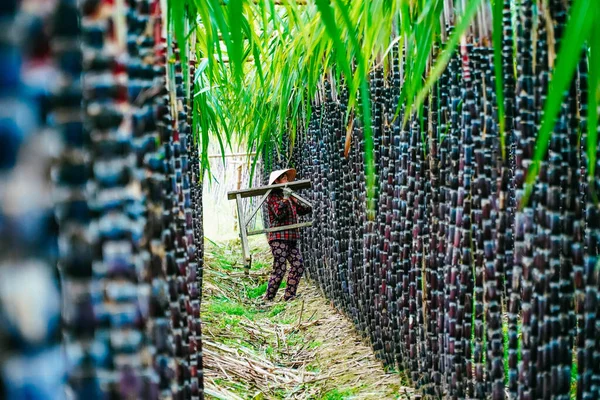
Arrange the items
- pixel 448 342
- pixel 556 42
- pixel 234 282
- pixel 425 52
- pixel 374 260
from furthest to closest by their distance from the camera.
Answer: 1. pixel 234 282
2. pixel 374 260
3. pixel 448 342
4. pixel 556 42
5. pixel 425 52

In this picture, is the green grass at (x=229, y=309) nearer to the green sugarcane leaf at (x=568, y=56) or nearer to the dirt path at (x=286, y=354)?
the dirt path at (x=286, y=354)

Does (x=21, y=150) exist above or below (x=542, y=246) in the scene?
above

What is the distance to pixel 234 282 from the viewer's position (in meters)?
8.60

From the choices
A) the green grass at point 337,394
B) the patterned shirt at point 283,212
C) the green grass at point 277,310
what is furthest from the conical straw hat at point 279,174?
the green grass at point 337,394

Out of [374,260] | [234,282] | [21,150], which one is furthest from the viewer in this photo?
[234,282]

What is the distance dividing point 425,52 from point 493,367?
1.34m

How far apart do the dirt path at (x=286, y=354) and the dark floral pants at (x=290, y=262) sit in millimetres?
173

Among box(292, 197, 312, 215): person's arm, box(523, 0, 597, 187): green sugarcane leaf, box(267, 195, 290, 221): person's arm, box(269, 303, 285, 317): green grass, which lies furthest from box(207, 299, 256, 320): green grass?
box(523, 0, 597, 187): green sugarcane leaf

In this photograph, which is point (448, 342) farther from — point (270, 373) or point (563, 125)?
point (270, 373)

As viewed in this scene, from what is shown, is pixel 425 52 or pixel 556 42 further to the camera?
pixel 556 42

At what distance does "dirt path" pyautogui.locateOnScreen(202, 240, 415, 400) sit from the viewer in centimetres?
409

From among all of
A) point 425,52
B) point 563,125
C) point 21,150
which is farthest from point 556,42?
point 21,150

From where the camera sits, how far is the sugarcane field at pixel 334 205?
471 millimetres

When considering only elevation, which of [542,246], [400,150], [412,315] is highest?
[400,150]
